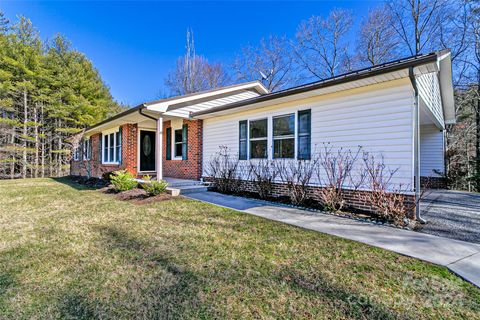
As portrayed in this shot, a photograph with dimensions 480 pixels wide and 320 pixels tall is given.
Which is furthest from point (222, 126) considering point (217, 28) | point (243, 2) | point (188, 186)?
point (217, 28)

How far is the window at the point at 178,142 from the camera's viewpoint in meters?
10.5

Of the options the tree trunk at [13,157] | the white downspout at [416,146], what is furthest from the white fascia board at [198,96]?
the tree trunk at [13,157]

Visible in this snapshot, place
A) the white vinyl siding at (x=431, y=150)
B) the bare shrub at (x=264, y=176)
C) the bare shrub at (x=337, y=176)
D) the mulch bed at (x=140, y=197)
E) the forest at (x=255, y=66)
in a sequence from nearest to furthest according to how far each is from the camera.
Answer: the bare shrub at (x=337, y=176)
the mulch bed at (x=140, y=197)
the bare shrub at (x=264, y=176)
the white vinyl siding at (x=431, y=150)
the forest at (x=255, y=66)

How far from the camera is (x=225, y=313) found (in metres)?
2.00

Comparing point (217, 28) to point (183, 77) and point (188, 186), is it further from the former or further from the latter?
point (188, 186)

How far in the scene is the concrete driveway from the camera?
4.02 m

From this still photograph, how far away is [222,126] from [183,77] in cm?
1560

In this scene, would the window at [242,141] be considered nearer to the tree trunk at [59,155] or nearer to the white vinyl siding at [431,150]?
the white vinyl siding at [431,150]

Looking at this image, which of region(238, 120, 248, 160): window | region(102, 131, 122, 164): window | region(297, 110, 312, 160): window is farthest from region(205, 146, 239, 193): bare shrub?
region(102, 131, 122, 164): window

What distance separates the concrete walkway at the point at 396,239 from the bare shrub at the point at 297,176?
0.52m

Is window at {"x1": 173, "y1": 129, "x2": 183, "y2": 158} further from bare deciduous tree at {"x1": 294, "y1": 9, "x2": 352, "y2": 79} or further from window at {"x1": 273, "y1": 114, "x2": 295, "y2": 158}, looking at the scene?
bare deciduous tree at {"x1": 294, "y1": 9, "x2": 352, "y2": 79}

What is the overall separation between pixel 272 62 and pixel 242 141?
15.7m

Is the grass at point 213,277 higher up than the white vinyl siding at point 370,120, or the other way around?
the white vinyl siding at point 370,120

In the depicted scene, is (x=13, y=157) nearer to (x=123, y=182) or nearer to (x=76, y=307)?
(x=123, y=182)
